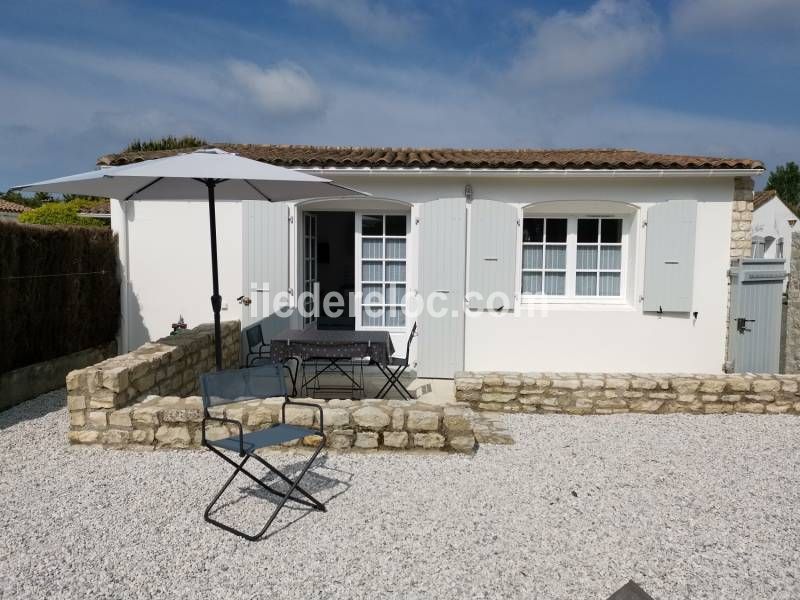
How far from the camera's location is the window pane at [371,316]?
805 cm

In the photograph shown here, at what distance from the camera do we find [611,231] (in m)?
7.98

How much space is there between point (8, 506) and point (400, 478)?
2.58 metres

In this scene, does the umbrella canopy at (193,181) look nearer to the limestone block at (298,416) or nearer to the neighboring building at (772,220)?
the limestone block at (298,416)

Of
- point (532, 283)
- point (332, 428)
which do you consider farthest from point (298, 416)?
point (532, 283)

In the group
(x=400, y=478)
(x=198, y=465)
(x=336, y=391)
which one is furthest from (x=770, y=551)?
(x=336, y=391)

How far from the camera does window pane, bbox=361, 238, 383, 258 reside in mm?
8008

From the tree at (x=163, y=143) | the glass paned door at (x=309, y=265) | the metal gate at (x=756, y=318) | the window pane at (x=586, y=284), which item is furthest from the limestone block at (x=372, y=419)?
the tree at (x=163, y=143)

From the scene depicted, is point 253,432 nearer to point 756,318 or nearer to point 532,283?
point 532,283

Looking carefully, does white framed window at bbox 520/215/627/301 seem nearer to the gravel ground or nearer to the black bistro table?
the black bistro table

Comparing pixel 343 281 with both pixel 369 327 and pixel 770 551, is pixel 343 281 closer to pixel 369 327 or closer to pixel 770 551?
pixel 369 327

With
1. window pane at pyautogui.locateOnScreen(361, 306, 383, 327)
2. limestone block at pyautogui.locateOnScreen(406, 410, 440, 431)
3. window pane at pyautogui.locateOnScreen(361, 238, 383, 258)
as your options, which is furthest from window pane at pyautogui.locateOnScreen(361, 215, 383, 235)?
limestone block at pyautogui.locateOnScreen(406, 410, 440, 431)

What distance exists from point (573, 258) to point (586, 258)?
7.9 inches

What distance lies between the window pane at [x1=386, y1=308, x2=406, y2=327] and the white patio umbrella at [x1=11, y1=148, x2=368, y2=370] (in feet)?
9.48

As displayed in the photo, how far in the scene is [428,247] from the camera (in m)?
7.55
